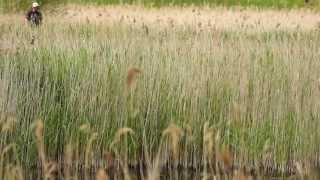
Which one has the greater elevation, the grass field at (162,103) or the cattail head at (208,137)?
the cattail head at (208,137)

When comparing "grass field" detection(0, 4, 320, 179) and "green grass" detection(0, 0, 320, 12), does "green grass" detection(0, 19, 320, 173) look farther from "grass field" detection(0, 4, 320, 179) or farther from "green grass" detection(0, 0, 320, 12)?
"green grass" detection(0, 0, 320, 12)

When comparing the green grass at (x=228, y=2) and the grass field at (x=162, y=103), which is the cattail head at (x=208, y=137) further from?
the green grass at (x=228, y=2)

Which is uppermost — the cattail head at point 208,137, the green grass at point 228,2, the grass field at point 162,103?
the cattail head at point 208,137

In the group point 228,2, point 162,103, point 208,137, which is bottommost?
point 228,2

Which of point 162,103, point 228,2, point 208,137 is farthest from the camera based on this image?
point 228,2

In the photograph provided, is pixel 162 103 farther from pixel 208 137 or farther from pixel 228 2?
pixel 228 2

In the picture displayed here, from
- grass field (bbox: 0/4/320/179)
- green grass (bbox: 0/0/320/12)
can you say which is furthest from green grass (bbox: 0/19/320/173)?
green grass (bbox: 0/0/320/12)

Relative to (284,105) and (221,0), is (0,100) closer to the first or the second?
(284,105)

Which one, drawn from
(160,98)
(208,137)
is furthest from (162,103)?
(208,137)

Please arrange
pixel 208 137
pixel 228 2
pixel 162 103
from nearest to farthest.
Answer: pixel 208 137, pixel 162 103, pixel 228 2

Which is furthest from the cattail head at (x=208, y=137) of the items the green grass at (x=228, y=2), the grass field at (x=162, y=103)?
the green grass at (x=228, y=2)

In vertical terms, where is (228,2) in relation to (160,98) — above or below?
below

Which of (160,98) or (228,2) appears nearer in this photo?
(160,98)


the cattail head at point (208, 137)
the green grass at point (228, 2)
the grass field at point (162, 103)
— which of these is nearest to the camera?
the cattail head at point (208, 137)
